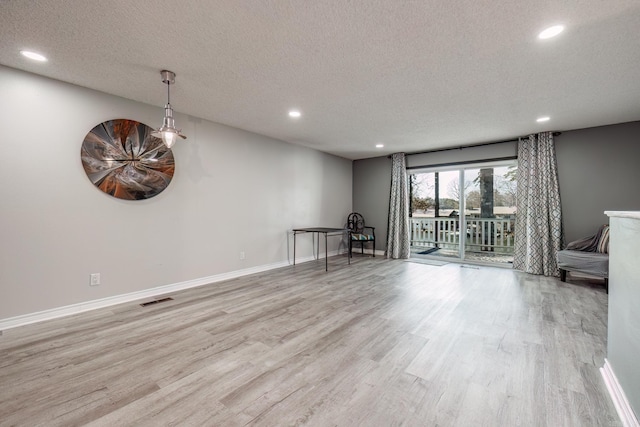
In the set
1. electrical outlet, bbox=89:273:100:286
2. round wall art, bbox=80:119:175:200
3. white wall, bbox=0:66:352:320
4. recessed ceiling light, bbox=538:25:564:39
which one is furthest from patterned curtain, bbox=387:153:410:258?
electrical outlet, bbox=89:273:100:286

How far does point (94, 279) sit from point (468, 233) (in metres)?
6.31

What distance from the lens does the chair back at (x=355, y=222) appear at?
6629 millimetres

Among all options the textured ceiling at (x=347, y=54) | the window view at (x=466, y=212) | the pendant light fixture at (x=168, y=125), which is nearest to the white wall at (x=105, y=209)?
the textured ceiling at (x=347, y=54)

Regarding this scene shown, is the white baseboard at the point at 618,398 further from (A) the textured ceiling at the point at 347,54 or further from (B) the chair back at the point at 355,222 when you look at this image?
(B) the chair back at the point at 355,222

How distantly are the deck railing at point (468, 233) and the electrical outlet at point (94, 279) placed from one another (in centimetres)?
594

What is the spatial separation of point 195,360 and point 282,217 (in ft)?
10.6

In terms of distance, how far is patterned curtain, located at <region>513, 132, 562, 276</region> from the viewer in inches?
169

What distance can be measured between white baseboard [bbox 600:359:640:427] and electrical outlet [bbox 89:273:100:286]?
4.21 metres

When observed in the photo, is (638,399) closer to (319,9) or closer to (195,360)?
(195,360)

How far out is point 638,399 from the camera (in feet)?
4.01

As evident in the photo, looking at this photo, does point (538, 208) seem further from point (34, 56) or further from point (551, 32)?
point (34, 56)

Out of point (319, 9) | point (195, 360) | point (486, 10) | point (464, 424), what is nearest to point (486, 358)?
point (464, 424)

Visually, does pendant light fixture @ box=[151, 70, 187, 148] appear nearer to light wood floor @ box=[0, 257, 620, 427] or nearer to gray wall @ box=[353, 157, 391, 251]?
light wood floor @ box=[0, 257, 620, 427]

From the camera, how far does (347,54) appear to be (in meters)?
2.20
